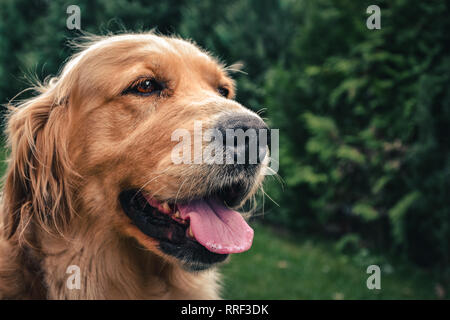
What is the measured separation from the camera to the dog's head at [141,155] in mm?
2439

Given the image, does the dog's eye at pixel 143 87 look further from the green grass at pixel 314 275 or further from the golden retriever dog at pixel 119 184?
the green grass at pixel 314 275

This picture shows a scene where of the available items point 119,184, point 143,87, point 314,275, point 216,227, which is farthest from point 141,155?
point 314,275

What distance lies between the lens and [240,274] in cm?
597

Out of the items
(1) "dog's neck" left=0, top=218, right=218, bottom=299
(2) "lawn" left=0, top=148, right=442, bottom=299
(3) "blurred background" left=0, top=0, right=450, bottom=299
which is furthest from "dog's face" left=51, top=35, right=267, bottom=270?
(3) "blurred background" left=0, top=0, right=450, bottom=299

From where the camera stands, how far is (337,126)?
22.3 ft

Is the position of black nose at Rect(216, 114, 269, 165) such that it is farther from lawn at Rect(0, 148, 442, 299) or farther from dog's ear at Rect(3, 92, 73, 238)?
lawn at Rect(0, 148, 442, 299)

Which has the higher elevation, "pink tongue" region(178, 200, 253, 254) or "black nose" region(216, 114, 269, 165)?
"black nose" region(216, 114, 269, 165)

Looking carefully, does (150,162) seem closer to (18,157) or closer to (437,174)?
(18,157)

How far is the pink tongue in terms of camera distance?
2406mm

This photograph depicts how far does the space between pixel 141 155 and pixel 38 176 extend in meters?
0.73

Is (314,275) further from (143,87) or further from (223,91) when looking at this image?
(143,87)

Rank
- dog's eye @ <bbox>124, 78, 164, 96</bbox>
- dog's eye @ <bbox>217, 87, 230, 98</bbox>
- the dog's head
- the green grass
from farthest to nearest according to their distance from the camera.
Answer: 1. the green grass
2. dog's eye @ <bbox>217, 87, 230, 98</bbox>
3. dog's eye @ <bbox>124, 78, 164, 96</bbox>
4. the dog's head

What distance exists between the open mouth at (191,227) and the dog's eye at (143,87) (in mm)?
657

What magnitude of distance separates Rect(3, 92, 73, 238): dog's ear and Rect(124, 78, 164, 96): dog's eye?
52 cm
